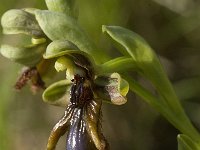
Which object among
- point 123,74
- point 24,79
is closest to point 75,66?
point 123,74

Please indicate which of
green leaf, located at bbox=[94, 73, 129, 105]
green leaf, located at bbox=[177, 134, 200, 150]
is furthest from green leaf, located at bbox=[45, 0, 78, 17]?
green leaf, located at bbox=[177, 134, 200, 150]

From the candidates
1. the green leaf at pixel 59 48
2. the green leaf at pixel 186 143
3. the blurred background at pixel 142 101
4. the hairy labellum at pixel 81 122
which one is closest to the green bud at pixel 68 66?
the hairy labellum at pixel 81 122

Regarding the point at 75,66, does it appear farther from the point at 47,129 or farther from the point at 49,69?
the point at 47,129

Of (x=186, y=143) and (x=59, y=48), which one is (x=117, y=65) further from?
(x=186, y=143)

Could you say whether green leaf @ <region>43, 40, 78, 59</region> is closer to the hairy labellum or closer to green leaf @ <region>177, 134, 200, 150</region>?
the hairy labellum

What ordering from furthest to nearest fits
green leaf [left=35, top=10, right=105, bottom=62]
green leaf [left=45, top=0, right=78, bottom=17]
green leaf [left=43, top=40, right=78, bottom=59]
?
green leaf [left=45, top=0, right=78, bottom=17] → green leaf [left=35, top=10, right=105, bottom=62] → green leaf [left=43, top=40, right=78, bottom=59]

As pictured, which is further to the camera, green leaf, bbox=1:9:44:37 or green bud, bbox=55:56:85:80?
green leaf, bbox=1:9:44:37
